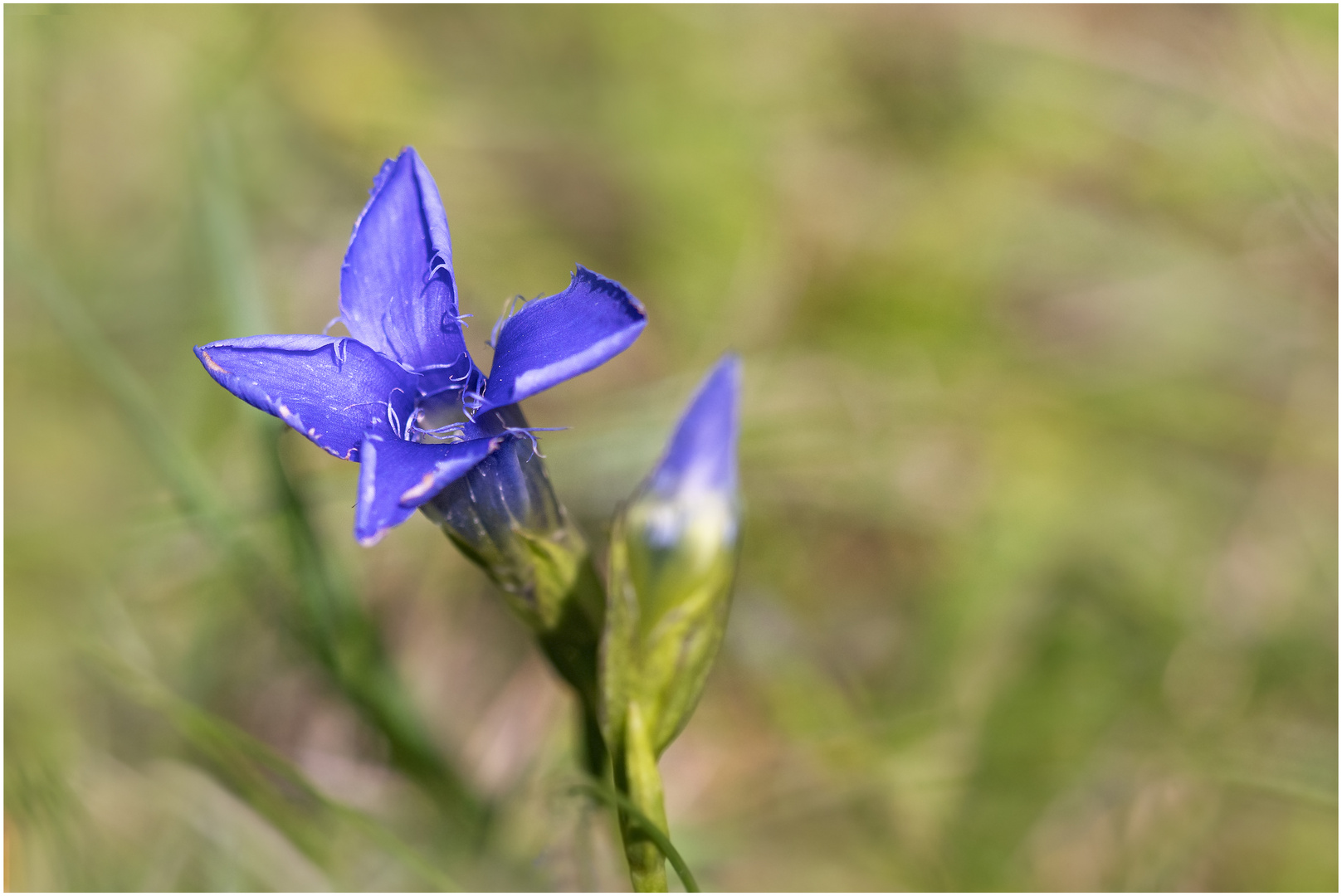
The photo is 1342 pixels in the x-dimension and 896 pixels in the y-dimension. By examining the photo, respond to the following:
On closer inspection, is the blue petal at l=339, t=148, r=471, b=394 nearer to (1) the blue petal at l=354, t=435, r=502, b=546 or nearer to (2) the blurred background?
(1) the blue petal at l=354, t=435, r=502, b=546

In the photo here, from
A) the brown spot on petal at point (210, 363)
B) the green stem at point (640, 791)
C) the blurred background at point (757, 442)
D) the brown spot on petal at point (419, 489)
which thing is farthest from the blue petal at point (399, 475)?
the blurred background at point (757, 442)

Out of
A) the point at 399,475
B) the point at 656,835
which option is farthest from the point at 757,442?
the point at 399,475

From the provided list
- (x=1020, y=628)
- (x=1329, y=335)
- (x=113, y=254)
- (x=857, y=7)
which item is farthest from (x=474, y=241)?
(x=1329, y=335)

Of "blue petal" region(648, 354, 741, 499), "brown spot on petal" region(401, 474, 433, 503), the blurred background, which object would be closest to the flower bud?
"blue petal" region(648, 354, 741, 499)

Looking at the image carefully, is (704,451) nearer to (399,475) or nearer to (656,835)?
(399,475)

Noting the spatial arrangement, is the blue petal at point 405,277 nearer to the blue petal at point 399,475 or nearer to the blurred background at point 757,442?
the blue petal at point 399,475

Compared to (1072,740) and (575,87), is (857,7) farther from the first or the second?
(1072,740)
